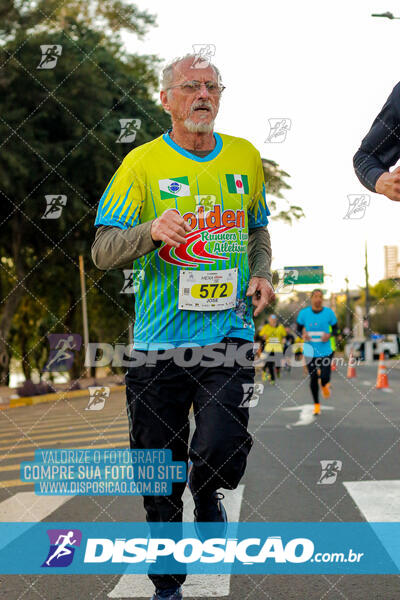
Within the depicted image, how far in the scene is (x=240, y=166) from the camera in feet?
11.8

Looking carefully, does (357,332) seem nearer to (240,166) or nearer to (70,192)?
(70,192)

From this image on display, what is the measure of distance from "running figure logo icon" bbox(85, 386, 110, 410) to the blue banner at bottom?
470 inches

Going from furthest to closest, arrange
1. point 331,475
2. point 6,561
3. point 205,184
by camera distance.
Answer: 1. point 331,475
2. point 6,561
3. point 205,184

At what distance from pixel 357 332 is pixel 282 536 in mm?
102909

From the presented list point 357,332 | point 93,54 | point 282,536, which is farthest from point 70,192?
point 357,332

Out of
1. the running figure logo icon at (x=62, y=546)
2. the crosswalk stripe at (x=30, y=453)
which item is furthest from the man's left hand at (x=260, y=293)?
the crosswalk stripe at (x=30, y=453)

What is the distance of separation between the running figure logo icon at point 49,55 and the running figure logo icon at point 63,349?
42.7ft

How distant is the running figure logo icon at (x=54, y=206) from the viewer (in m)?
20.8

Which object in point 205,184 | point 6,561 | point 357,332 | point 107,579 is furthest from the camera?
point 357,332

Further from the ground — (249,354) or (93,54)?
(93,54)

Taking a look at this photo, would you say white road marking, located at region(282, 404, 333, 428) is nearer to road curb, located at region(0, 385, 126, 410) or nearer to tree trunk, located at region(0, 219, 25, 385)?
road curb, located at region(0, 385, 126, 410)

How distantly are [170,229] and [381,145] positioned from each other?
0.87 m

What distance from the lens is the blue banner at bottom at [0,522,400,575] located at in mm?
4195

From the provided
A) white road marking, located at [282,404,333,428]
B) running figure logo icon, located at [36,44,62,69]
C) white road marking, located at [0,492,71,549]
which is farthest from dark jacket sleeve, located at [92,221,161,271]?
running figure logo icon, located at [36,44,62,69]
